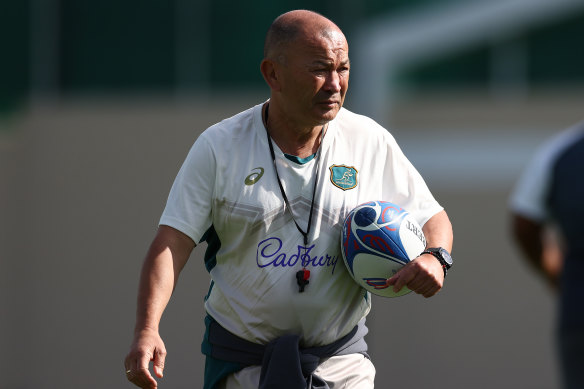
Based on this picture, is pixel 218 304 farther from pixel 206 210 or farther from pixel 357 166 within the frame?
pixel 357 166

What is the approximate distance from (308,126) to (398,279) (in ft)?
2.47

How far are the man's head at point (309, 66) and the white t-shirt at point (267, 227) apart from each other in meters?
0.21

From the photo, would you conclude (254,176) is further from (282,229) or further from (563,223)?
(563,223)

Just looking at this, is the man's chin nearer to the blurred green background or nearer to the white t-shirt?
the white t-shirt

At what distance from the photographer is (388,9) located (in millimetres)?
13703

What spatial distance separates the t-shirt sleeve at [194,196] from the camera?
169 inches

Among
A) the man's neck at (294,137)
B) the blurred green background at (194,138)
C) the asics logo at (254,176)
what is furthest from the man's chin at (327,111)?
the blurred green background at (194,138)

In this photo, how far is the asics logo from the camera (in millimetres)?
4328

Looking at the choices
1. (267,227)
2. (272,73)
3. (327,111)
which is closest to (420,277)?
(267,227)

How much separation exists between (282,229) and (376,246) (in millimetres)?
391

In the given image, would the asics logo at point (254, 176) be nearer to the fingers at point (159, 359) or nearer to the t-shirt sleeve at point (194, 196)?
the t-shirt sleeve at point (194, 196)

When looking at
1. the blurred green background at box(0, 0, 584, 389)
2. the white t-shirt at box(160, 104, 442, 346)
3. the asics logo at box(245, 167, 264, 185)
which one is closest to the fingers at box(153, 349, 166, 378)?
the white t-shirt at box(160, 104, 442, 346)

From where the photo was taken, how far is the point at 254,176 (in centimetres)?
434

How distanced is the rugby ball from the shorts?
1.18ft
